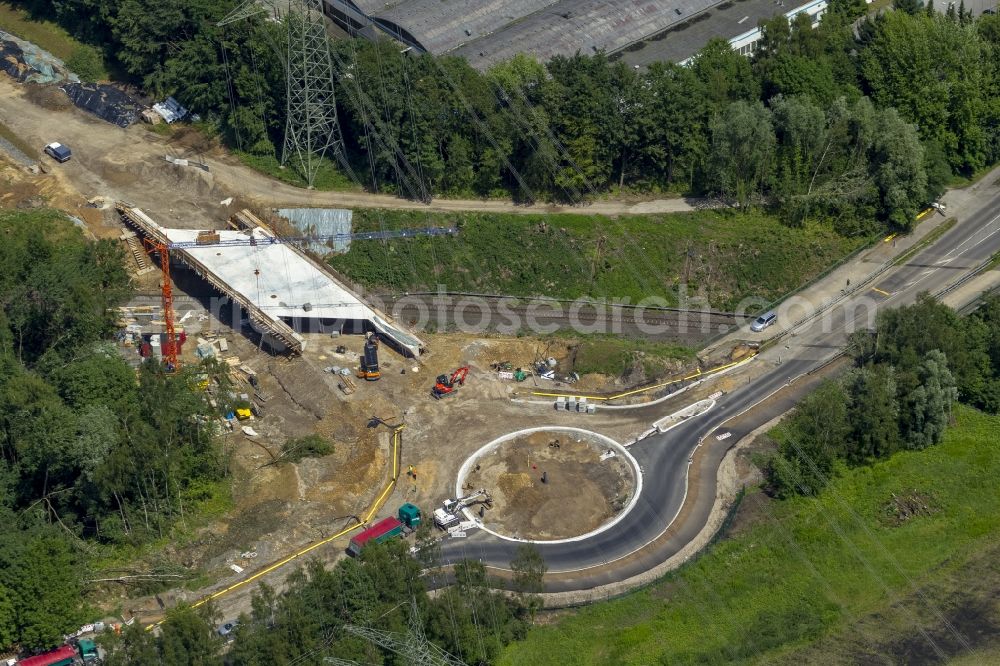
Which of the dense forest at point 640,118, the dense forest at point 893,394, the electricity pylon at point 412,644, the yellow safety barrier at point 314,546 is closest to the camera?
the electricity pylon at point 412,644

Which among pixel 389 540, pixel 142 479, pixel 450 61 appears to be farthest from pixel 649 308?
pixel 142 479

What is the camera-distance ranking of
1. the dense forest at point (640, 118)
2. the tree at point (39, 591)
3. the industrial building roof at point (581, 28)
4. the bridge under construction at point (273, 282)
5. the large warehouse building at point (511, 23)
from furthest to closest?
the large warehouse building at point (511, 23) < the industrial building roof at point (581, 28) < the dense forest at point (640, 118) < the bridge under construction at point (273, 282) < the tree at point (39, 591)

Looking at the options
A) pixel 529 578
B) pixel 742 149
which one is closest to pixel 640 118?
pixel 742 149

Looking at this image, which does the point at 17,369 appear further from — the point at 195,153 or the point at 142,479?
the point at 195,153

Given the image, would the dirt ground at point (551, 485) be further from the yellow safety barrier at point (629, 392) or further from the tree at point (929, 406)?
the tree at point (929, 406)

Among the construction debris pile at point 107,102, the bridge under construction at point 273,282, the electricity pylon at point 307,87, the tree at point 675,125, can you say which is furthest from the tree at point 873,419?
the construction debris pile at point 107,102

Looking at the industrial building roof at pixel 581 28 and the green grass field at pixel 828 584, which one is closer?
the green grass field at pixel 828 584

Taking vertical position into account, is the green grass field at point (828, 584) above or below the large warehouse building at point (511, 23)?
below
